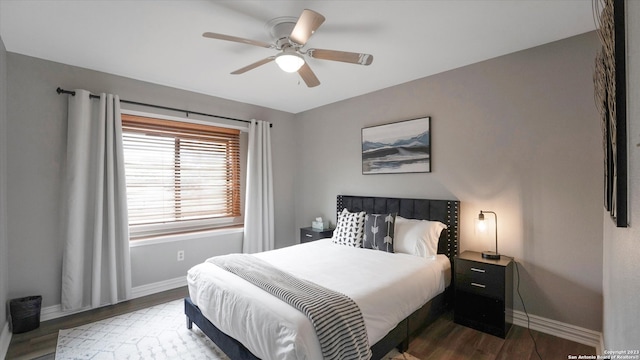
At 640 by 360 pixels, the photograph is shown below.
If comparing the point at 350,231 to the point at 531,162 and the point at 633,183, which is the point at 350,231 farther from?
the point at 633,183

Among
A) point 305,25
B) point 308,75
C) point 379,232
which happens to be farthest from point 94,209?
point 379,232

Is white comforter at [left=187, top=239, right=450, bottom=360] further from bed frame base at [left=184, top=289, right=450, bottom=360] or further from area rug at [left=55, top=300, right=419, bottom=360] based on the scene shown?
area rug at [left=55, top=300, right=419, bottom=360]

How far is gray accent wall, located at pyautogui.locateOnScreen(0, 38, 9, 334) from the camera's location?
234 cm

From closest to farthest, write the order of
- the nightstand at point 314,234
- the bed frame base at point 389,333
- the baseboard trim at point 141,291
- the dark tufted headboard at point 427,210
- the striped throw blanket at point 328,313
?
the striped throw blanket at point 328,313 < the bed frame base at point 389,333 < the baseboard trim at point 141,291 < the dark tufted headboard at point 427,210 < the nightstand at point 314,234

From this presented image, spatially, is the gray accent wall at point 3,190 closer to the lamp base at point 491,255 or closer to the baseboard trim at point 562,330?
the lamp base at point 491,255

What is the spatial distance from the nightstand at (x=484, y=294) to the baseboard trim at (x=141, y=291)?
10.7ft

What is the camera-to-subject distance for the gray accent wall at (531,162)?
7.55 feet

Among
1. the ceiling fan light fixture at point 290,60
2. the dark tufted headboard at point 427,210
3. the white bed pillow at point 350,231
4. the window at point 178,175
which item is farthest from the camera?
the window at point 178,175

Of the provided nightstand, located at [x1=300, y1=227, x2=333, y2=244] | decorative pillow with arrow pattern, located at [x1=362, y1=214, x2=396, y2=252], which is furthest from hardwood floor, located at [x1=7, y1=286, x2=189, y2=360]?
decorative pillow with arrow pattern, located at [x1=362, y1=214, x2=396, y2=252]

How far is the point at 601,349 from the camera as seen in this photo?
2.12 metres

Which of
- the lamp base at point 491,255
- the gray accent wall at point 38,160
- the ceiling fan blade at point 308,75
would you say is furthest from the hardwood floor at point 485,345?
the gray accent wall at point 38,160

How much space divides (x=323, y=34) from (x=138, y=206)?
3017 mm

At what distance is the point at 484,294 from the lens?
2465mm

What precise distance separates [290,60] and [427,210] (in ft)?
7.10
